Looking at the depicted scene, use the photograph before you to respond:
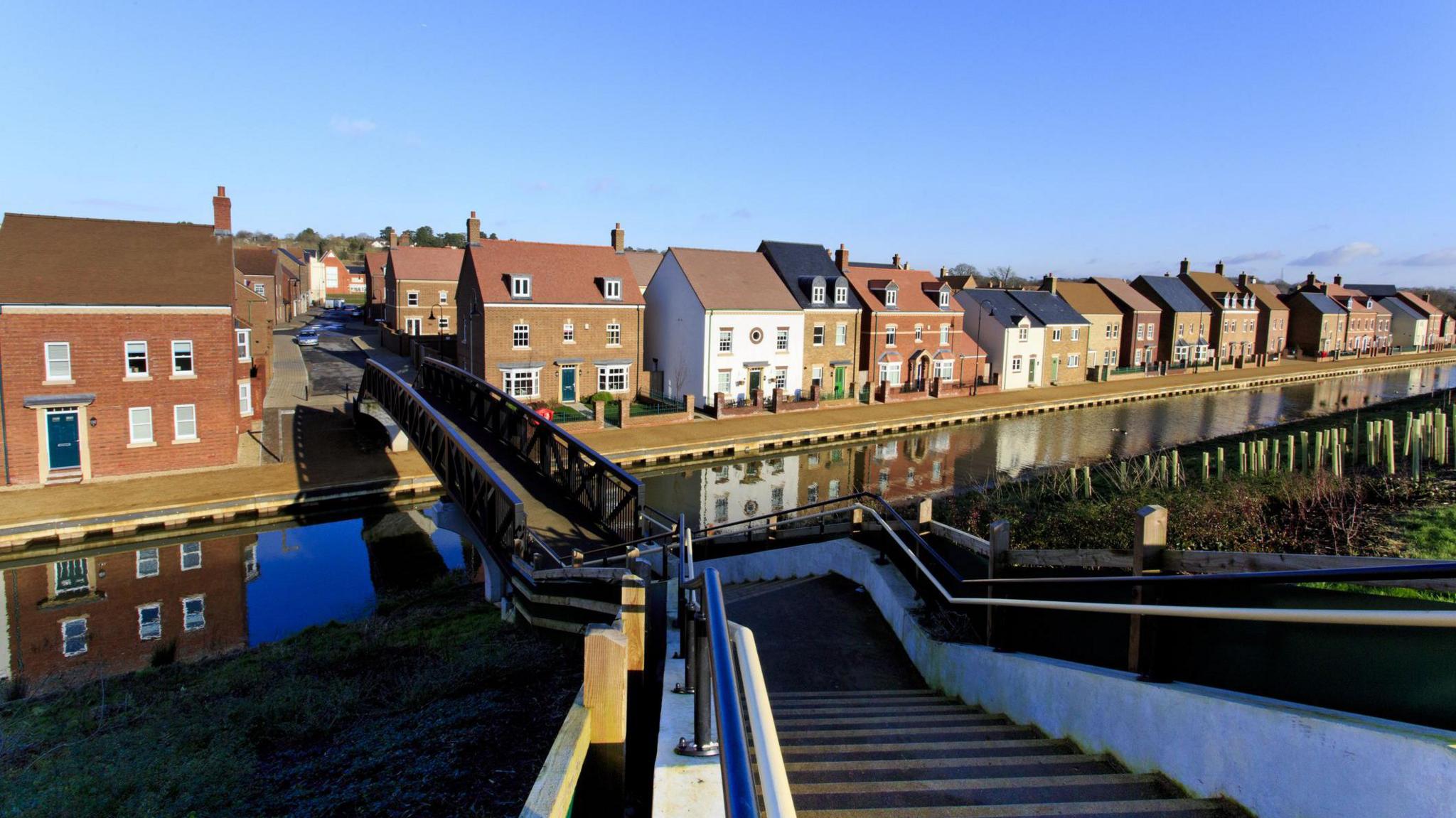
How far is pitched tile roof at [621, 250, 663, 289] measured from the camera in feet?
167

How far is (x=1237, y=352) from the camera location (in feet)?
226

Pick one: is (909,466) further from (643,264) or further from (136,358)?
(643,264)

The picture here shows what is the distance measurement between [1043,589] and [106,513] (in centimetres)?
2378

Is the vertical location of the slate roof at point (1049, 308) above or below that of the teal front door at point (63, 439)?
above

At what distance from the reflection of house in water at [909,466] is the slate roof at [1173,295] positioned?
117 feet

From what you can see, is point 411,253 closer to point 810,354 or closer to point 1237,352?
point 810,354

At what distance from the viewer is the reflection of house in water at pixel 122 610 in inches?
566

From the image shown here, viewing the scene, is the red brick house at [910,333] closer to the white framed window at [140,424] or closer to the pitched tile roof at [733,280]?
the pitched tile roof at [733,280]

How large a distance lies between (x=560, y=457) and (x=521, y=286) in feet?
70.9

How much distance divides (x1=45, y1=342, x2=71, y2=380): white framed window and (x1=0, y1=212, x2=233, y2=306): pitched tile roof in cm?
129

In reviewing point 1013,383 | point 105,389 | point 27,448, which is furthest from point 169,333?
point 1013,383

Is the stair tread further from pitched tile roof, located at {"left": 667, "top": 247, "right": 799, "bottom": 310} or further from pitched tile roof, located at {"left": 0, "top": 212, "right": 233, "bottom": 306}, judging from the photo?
pitched tile roof, located at {"left": 667, "top": 247, "right": 799, "bottom": 310}

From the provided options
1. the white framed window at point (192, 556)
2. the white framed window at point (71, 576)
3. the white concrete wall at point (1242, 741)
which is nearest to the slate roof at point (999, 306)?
the white framed window at point (192, 556)

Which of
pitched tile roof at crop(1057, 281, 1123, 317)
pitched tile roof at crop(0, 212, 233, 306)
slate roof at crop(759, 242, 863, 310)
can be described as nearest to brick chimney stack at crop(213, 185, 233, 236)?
pitched tile roof at crop(0, 212, 233, 306)
